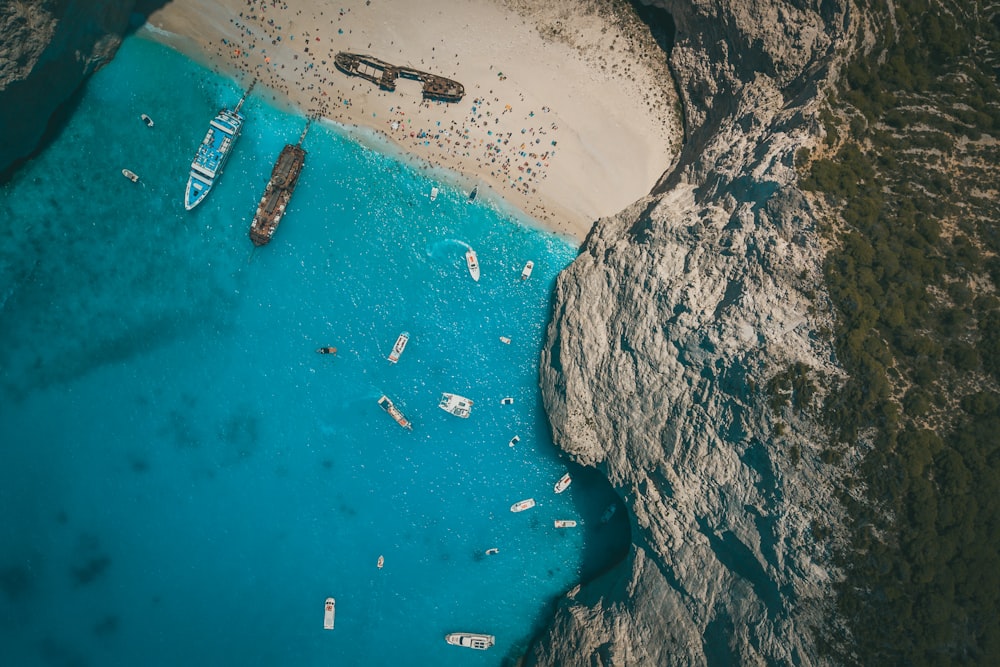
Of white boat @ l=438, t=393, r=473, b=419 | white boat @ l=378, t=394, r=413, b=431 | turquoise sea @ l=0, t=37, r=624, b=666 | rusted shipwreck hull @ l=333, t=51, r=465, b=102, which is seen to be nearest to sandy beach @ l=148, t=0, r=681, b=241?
rusted shipwreck hull @ l=333, t=51, r=465, b=102

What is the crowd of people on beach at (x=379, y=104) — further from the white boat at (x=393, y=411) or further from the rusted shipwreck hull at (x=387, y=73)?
the white boat at (x=393, y=411)

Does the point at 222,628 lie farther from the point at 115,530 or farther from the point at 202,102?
the point at 202,102

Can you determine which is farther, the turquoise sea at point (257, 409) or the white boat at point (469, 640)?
the white boat at point (469, 640)

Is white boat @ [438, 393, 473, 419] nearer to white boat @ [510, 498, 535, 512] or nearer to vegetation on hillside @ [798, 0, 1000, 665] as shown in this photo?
white boat @ [510, 498, 535, 512]

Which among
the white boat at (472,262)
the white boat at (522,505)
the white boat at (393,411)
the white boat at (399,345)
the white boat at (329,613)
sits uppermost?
the white boat at (472,262)

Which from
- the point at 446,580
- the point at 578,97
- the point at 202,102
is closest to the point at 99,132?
the point at 202,102

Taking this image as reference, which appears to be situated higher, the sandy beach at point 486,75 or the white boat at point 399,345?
the sandy beach at point 486,75

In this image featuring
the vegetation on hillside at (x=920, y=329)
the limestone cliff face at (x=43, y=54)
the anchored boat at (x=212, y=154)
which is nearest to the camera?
the vegetation on hillside at (x=920, y=329)

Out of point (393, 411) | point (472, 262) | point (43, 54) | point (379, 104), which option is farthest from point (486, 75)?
point (43, 54)

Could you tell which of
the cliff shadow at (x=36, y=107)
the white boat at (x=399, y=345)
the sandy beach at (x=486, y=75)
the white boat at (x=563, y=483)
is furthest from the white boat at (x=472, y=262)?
the cliff shadow at (x=36, y=107)

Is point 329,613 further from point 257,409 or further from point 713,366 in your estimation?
point 713,366
